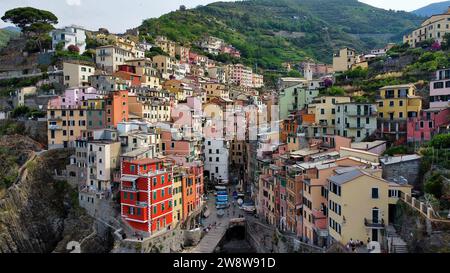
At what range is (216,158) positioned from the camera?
52750mm

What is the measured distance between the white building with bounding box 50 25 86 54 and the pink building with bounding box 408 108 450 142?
48198 mm

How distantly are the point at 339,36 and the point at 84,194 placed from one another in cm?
12523

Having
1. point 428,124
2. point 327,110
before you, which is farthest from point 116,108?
point 428,124

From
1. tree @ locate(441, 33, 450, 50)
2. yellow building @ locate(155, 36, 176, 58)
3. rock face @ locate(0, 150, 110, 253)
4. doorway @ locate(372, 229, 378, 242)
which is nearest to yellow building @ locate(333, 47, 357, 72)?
tree @ locate(441, 33, 450, 50)

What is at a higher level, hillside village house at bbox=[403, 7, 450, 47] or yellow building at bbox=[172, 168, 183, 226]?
hillside village house at bbox=[403, 7, 450, 47]

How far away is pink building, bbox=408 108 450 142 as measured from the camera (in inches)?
1425

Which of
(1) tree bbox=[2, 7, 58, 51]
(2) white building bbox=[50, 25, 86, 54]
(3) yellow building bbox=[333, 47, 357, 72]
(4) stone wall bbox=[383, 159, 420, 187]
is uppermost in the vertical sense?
(1) tree bbox=[2, 7, 58, 51]

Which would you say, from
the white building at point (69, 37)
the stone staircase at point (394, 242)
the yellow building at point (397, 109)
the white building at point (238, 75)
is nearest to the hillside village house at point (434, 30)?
the yellow building at point (397, 109)

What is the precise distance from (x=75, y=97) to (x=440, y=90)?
3770cm

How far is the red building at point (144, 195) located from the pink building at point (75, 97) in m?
17.7

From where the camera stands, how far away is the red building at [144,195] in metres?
34.8

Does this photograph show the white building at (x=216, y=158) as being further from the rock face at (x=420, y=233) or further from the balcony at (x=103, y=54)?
the rock face at (x=420, y=233)

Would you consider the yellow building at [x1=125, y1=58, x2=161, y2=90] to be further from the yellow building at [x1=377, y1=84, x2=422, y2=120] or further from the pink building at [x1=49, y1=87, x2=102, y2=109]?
the yellow building at [x1=377, y1=84, x2=422, y2=120]
